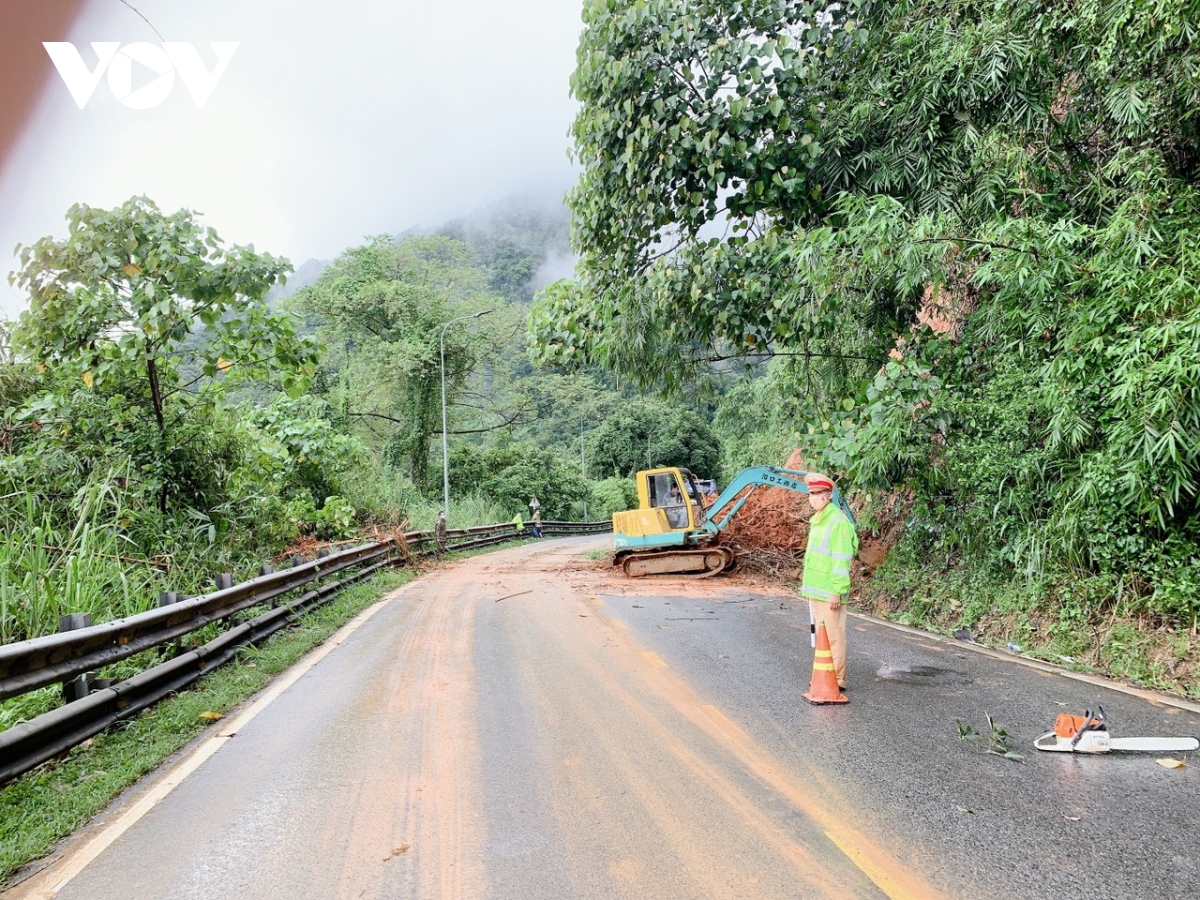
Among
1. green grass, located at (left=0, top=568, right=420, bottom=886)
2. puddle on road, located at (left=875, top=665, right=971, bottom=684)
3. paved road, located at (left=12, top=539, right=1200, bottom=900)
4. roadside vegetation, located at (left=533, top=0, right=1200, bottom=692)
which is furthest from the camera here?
roadside vegetation, located at (left=533, top=0, right=1200, bottom=692)

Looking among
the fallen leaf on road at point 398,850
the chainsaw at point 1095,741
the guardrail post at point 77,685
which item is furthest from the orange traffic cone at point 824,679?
the guardrail post at point 77,685

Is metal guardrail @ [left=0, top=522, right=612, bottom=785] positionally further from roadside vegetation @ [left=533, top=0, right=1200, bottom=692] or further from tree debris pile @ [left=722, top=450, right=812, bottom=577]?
tree debris pile @ [left=722, top=450, right=812, bottom=577]

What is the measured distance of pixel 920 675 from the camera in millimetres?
6938

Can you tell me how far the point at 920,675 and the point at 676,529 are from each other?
9859 mm

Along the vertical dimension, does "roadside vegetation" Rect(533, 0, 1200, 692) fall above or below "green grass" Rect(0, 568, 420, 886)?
above

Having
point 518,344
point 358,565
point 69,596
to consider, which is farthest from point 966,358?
point 518,344

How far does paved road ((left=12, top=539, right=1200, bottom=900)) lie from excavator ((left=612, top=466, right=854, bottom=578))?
900 centimetres

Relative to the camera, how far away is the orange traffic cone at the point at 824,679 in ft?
19.5

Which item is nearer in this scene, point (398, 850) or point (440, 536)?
point (398, 850)

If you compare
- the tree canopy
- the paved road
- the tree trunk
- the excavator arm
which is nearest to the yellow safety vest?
the paved road

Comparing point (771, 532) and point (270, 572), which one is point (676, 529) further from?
point (270, 572)

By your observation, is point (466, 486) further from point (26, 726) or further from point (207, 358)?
point (26, 726)

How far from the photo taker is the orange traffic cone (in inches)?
234

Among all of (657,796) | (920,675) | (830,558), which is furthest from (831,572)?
(657,796)
